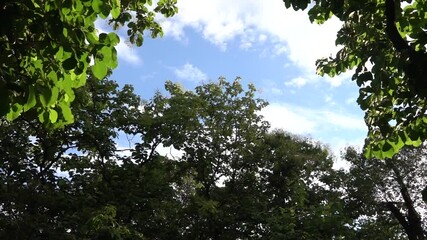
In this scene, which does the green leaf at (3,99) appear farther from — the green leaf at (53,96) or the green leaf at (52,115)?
the green leaf at (52,115)

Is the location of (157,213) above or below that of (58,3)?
above

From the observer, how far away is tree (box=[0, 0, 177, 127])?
9.87 feet

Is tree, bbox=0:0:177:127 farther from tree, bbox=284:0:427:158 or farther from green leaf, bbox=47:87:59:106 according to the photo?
tree, bbox=284:0:427:158

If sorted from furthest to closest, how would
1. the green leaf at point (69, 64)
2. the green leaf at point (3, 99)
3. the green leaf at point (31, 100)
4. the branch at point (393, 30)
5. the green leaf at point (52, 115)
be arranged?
the branch at point (393, 30) → the green leaf at point (52, 115) → the green leaf at point (69, 64) → the green leaf at point (31, 100) → the green leaf at point (3, 99)

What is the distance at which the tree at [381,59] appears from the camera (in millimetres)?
4137

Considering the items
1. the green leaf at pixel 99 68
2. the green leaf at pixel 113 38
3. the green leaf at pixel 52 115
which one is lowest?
the green leaf at pixel 52 115

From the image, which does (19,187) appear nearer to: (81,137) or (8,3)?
(81,137)

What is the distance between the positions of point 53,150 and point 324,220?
8.04 meters

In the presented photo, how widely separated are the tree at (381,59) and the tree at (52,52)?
180 cm

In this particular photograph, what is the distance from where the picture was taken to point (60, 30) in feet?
10.1

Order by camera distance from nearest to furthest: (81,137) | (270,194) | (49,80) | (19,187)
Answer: (49,80)
(19,187)
(81,137)
(270,194)

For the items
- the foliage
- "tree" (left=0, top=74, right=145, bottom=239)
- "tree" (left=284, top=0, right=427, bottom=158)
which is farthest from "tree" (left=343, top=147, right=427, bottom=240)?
"tree" (left=284, top=0, right=427, bottom=158)

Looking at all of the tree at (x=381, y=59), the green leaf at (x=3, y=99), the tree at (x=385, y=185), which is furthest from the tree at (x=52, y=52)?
the tree at (x=385, y=185)

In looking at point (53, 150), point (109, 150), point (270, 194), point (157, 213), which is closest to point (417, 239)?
point (270, 194)
